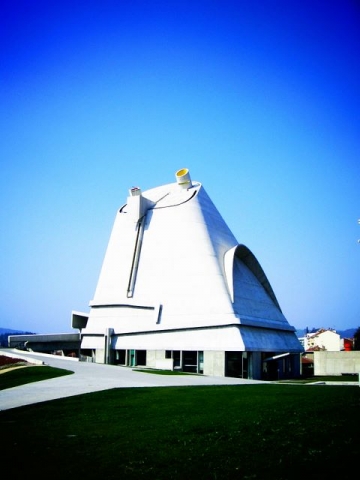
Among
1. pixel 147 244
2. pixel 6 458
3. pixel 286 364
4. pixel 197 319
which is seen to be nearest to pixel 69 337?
pixel 147 244

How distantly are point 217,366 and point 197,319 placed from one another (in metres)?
4.33

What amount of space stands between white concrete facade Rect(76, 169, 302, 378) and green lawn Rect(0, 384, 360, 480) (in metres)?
20.4

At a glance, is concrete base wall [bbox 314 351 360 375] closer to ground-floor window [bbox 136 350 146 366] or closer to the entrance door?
the entrance door

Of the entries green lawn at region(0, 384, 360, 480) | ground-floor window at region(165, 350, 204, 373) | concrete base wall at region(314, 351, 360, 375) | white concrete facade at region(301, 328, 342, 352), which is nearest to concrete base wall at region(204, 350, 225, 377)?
ground-floor window at region(165, 350, 204, 373)

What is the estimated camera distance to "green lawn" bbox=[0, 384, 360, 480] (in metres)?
7.89

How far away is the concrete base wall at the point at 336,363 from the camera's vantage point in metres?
41.1

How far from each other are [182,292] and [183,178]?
1436cm

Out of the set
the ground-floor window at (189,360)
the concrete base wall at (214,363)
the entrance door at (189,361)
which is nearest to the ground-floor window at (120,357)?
the ground-floor window at (189,360)

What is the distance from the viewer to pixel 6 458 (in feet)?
Answer: 30.4

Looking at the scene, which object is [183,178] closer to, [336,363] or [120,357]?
[120,357]

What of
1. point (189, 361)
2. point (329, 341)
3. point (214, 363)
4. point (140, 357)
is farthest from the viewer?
point (329, 341)

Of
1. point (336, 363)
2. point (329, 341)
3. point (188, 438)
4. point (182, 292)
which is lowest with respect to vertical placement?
point (329, 341)

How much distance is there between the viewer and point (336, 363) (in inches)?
1658

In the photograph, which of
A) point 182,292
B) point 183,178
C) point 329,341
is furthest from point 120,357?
point 329,341
